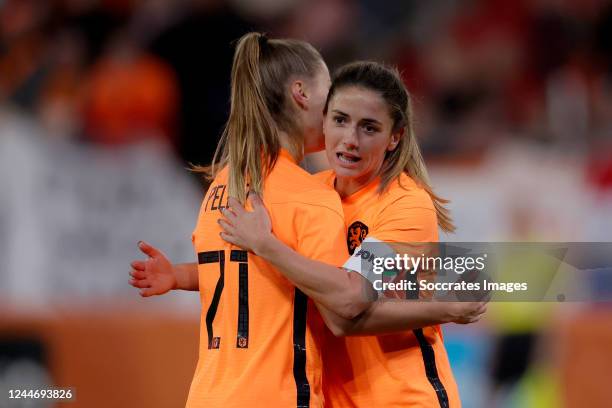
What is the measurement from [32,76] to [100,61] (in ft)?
1.91

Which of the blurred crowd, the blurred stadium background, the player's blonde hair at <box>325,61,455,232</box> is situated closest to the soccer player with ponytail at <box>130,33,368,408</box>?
the player's blonde hair at <box>325,61,455,232</box>

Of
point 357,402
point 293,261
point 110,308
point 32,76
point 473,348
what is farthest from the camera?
point 32,76

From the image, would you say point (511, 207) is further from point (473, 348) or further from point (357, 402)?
point (357, 402)

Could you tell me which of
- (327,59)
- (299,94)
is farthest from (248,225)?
(327,59)

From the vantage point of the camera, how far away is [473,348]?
264 inches

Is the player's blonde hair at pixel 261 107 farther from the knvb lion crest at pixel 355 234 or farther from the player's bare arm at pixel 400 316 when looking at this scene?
the player's bare arm at pixel 400 316

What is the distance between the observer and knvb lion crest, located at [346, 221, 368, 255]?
3.71 meters

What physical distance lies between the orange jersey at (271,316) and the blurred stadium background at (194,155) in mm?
3209

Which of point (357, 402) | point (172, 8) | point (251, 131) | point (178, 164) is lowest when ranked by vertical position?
point (357, 402)

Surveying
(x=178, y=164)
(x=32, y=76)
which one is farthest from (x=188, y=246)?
(x=32, y=76)

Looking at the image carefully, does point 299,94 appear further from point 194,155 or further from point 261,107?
point 194,155

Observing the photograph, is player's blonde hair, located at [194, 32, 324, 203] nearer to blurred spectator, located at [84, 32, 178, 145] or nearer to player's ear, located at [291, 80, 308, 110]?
player's ear, located at [291, 80, 308, 110]

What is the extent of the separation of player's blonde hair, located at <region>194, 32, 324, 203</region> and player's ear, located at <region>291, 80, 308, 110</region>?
0.03 meters

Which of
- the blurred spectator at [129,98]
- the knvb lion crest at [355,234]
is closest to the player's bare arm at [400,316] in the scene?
the knvb lion crest at [355,234]
